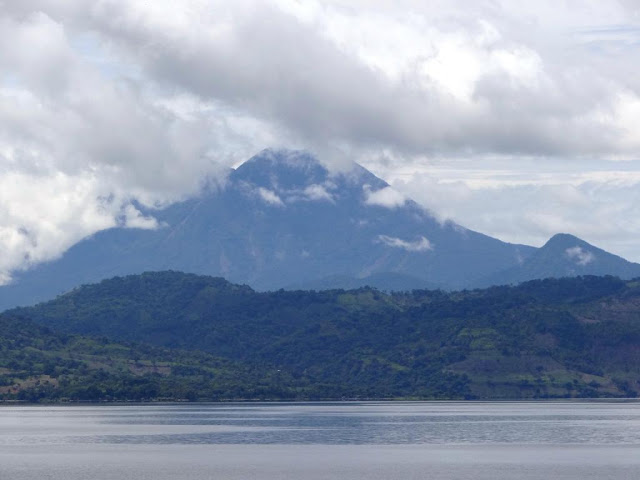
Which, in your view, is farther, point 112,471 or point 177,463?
point 177,463

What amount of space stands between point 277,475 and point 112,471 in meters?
26.0

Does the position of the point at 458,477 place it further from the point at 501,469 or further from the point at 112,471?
the point at 112,471

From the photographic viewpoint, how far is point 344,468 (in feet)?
586

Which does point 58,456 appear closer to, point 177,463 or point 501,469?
point 177,463

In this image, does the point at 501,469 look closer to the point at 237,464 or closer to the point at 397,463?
the point at 397,463

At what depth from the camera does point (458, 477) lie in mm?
165250

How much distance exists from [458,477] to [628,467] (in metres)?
30.3

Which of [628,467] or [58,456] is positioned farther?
[58,456]

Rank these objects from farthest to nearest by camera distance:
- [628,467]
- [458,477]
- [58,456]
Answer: [58,456] < [628,467] < [458,477]

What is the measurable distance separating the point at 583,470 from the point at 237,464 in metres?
53.3

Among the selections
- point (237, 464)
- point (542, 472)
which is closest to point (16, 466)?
point (237, 464)

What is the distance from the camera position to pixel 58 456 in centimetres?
19825

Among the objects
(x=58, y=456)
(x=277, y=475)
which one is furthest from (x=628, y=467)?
(x=58, y=456)

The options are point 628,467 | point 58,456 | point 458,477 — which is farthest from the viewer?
point 58,456
